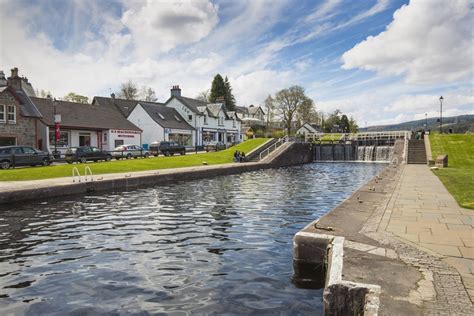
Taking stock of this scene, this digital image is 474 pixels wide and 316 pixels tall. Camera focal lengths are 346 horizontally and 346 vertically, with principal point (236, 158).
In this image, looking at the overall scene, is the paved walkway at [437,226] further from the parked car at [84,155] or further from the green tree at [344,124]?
the green tree at [344,124]

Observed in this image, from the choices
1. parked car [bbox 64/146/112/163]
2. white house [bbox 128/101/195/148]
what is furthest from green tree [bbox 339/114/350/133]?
parked car [bbox 64/146/112/163]

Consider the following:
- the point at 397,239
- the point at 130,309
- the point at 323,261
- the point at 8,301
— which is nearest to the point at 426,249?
the point at 397,239

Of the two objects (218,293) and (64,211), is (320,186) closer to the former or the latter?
(64,211)

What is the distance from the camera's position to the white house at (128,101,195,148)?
2029 inches

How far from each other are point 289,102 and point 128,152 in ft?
164

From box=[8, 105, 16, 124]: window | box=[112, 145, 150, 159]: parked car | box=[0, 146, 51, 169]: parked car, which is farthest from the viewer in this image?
box=[112, 145, 150, 159]: parked car

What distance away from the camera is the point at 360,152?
46344mm

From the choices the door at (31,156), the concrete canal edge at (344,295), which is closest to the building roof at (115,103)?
the door at (31,156)

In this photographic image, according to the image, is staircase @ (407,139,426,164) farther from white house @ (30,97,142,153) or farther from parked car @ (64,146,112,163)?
white house @ (30,97,142,153)

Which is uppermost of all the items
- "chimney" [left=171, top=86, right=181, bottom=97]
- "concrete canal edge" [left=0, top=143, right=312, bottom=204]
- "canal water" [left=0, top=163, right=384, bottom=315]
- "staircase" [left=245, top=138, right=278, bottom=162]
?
"chimney" [left=171, top=86, right=181, bottom=97]

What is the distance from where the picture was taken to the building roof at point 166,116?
52.4 meters

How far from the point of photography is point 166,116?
55.6 metres

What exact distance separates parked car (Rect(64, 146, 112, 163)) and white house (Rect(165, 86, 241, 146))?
25709 millimetres

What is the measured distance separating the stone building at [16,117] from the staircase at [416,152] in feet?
119
